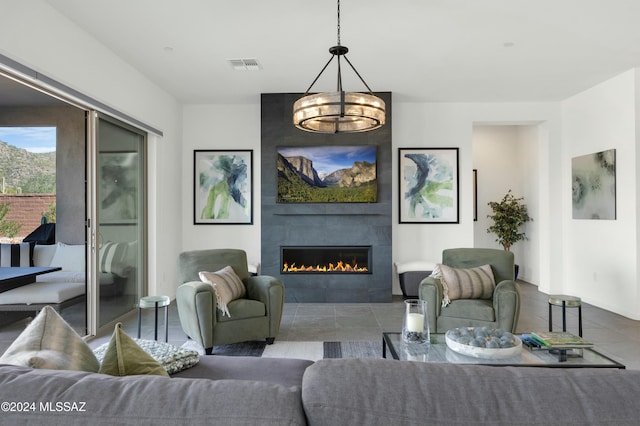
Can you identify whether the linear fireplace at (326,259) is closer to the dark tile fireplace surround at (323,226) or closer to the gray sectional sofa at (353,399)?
the dark tile fireplace surround at (323,226)

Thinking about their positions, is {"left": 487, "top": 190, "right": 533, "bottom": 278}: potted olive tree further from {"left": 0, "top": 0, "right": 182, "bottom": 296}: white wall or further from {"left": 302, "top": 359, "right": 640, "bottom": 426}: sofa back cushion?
{"left": 302, "top": 359, "right": 640, "bottom": 426}: sofa back cushion

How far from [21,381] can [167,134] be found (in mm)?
5208

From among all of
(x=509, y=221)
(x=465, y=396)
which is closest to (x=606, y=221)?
(x=509, y=221)

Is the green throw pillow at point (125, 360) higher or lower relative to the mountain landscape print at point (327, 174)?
lower

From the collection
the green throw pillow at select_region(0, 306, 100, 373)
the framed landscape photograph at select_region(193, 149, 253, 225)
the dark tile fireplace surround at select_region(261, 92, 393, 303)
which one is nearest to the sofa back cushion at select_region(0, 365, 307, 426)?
the green throw pillow at select_region(0, 306, 100, 373)

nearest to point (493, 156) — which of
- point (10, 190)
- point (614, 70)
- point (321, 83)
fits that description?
point (614, 70)

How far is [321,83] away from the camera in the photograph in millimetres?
5391

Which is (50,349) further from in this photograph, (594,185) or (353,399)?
(594,185)

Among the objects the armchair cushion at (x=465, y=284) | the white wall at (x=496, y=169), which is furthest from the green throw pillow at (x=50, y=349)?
the white wall at (x=496, y=169)

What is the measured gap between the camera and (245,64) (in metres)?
4.69

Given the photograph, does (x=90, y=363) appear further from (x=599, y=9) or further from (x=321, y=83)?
(x=321, y=83)

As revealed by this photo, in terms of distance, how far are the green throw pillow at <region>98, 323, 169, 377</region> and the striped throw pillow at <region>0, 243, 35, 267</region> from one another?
7.55 ft

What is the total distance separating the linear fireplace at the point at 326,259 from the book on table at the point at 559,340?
327cm

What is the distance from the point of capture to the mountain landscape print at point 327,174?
19.2 ft
